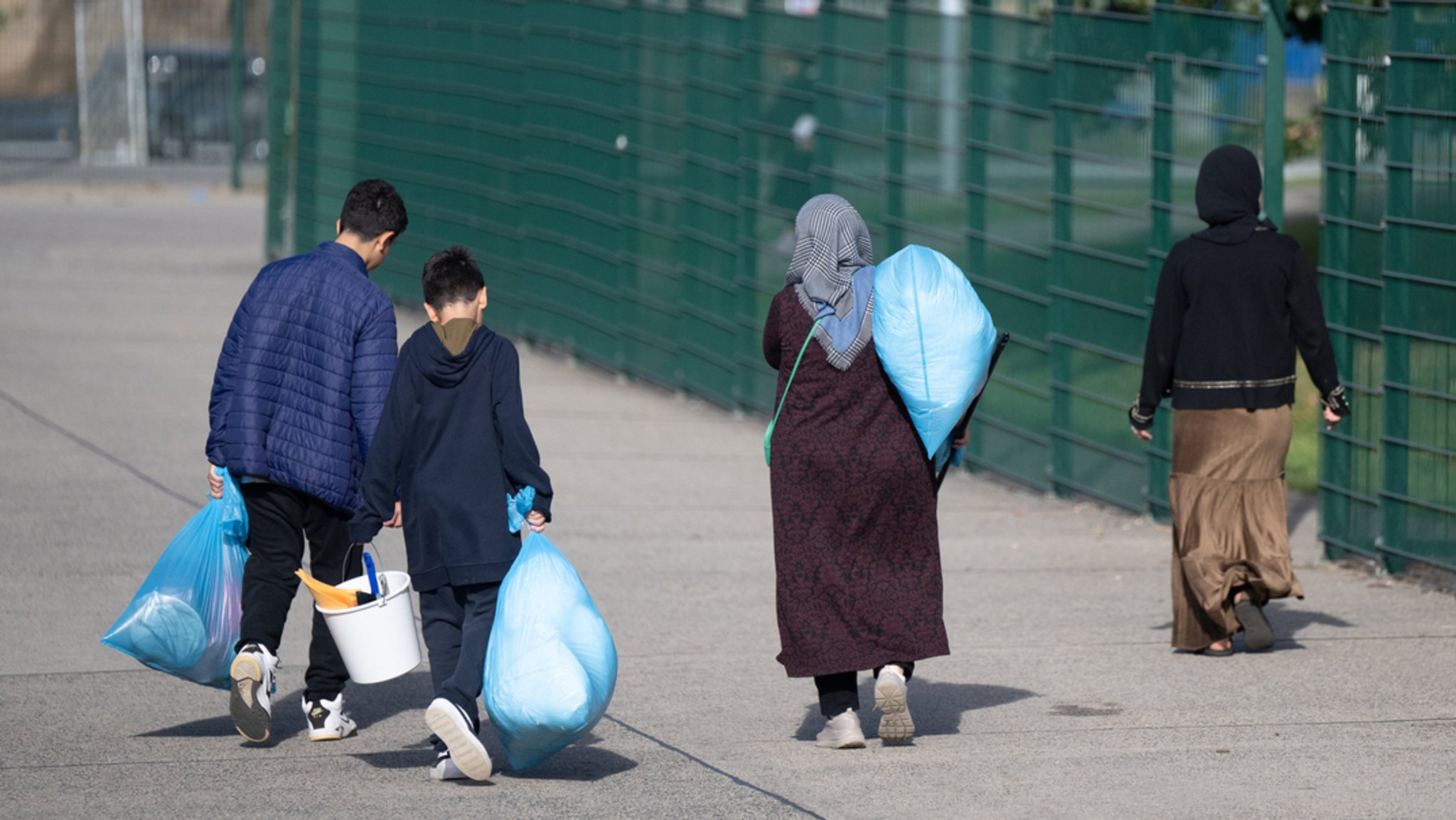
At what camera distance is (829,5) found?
41.1 ft

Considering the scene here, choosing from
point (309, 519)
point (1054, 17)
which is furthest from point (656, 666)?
point (1054, 17)

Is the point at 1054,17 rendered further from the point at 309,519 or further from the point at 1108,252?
the point at 309,519

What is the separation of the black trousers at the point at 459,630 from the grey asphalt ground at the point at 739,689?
31 cm

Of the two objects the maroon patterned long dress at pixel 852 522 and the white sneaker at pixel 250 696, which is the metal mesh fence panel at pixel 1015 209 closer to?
the maroon patterned long dress at pixel 852 522

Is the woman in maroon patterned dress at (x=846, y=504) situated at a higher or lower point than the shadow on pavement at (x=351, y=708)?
higher

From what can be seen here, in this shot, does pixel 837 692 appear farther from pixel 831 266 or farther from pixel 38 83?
pixel 38 83

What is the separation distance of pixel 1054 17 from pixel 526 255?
6702 mm

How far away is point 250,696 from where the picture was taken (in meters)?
5.87

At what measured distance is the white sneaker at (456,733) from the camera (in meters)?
5.45

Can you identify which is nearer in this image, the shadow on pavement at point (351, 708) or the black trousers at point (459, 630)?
the black trousers at point (459, 630)

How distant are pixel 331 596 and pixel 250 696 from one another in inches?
16.5

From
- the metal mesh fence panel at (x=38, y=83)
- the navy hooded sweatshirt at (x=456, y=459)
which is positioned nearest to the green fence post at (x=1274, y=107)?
the navy hooded sweatshirt at (x=456, y=459)

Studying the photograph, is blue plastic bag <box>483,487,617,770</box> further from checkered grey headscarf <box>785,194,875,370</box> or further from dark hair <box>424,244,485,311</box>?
checkered grey headscarf <box>785,194,875,370</box>

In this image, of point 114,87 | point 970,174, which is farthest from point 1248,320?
point 114,87
